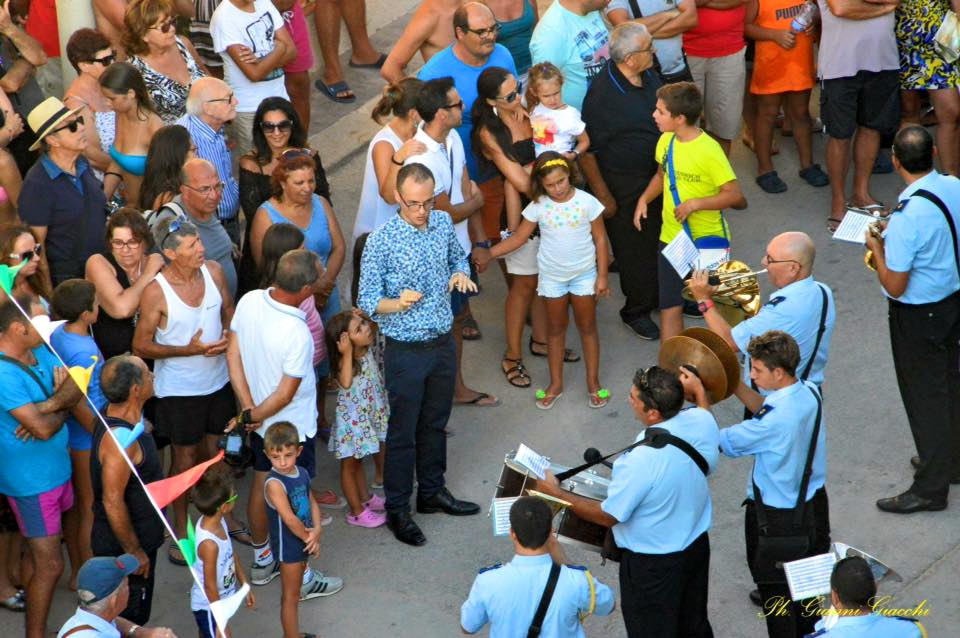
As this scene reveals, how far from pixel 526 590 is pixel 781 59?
593cm

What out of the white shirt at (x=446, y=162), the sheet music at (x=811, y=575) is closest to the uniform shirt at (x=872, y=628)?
the sheet music at (x=811, y=575)

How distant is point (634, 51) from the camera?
8133mm

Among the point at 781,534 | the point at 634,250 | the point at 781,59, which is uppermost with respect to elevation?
the point at 781,534

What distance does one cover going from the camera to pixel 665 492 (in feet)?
17.9

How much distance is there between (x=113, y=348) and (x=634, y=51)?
3.57 meters

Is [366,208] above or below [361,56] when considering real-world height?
above

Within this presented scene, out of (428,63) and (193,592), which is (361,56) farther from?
Result: (193,592)

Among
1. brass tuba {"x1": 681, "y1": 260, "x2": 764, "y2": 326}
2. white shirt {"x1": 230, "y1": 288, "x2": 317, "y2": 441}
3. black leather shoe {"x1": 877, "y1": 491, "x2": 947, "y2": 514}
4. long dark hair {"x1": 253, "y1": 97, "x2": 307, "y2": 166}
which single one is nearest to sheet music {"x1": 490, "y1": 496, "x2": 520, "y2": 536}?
white shirt {"x1": 230, "y1": 288, "x2": 317, "y2": 441}

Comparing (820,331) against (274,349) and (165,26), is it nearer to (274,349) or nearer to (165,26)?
(274,349)

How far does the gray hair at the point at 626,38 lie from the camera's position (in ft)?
26.6

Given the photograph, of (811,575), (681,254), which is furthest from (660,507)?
(681,254)

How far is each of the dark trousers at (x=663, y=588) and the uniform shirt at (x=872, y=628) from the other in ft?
2.92

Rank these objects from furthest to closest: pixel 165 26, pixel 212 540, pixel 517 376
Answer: pixel 517 376
pixel 165 26
pixel 212 540

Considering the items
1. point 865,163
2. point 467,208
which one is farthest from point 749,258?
point 467,208
